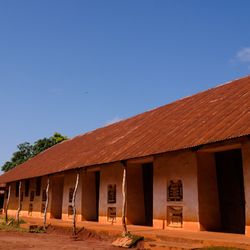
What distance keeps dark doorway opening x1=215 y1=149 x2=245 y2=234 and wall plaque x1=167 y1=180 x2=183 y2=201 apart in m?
1.31

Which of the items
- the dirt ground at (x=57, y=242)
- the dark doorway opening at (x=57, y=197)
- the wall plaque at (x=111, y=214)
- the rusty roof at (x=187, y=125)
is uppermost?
the rusty roof at (x=187, y=125)

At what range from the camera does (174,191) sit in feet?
41.6

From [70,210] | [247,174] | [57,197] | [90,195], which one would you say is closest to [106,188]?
[90,195]

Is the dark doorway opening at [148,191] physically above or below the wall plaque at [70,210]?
above

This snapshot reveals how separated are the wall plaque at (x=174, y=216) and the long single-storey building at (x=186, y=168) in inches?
1.3

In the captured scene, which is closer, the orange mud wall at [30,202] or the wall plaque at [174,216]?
the wall plaque at [174,216]

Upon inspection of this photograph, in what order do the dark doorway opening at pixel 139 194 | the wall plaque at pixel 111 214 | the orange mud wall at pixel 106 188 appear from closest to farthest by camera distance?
the dark doorway opening at pixel 139 194, the orange mud wall at pixel 106 188, the wall plaque at pixel 111 214

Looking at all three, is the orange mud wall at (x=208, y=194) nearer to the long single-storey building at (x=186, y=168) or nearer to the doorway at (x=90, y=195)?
the long single-storey building at (x=186, y=168)

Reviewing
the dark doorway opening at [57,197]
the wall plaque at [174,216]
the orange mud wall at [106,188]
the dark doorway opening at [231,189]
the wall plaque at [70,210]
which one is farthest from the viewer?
the dark doorway opening at [57,197]

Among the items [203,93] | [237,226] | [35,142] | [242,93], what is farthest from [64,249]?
[35,142]

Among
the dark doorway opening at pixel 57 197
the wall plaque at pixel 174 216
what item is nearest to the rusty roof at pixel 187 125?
the dark doorway opening at pixel 57 197

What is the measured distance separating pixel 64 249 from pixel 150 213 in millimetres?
6624

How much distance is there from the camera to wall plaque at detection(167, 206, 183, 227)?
485 inches

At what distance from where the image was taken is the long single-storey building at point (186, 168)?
10875mm
